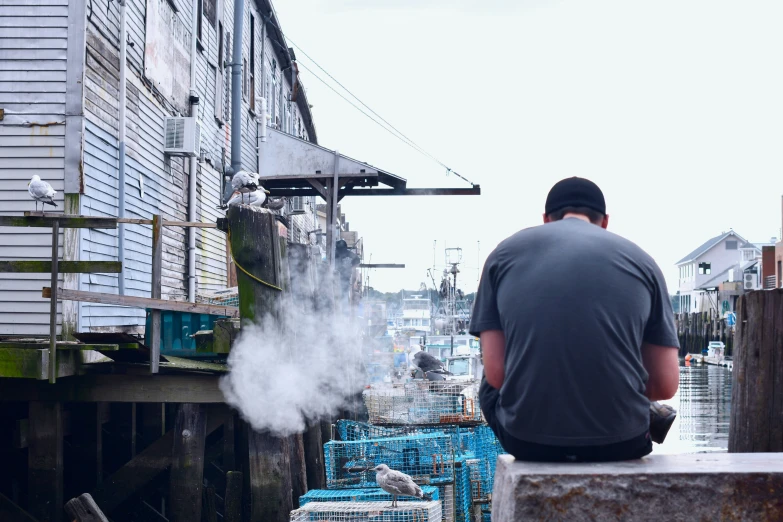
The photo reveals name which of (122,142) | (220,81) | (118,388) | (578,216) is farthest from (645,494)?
(220,81)

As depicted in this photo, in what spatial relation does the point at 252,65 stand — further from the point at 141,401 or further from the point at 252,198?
the point at 141,401

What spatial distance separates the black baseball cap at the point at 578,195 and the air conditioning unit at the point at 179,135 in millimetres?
12361

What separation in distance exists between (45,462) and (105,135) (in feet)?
17.1

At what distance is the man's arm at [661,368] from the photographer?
318 cm

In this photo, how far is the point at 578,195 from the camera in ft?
10.8

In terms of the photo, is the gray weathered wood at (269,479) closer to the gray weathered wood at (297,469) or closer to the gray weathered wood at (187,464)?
the gray weathered wood at (297,469)

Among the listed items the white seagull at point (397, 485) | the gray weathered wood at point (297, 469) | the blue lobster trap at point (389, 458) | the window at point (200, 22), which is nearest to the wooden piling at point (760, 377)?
the white seagull at point (397, 485)

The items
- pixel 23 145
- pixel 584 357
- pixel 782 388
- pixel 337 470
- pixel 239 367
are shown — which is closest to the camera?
pixel 584 357

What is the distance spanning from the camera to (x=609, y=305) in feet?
9.62

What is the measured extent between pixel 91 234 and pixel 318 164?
3975 millimetres

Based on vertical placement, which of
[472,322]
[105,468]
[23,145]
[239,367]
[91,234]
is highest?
[23,145]

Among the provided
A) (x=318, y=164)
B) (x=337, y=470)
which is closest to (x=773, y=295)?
(x=337, y=470)

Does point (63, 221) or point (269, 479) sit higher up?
point (63, 221)

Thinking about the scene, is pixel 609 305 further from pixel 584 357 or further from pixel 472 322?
pixel 472 322
